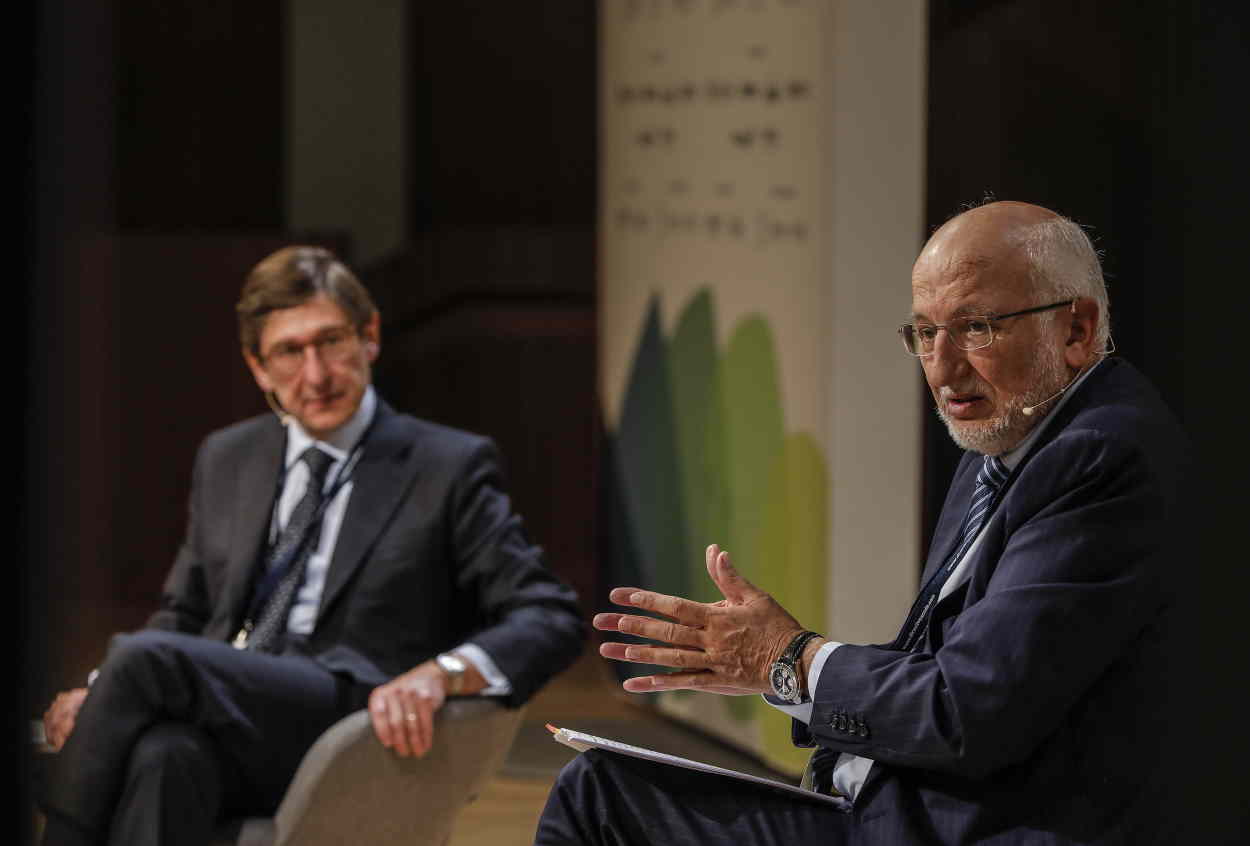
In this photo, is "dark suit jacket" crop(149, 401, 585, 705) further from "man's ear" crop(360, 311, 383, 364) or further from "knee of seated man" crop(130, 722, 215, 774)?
"knee of seated man" crop(130, 722, 215, 774)

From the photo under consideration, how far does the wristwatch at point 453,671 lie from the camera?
2.71m

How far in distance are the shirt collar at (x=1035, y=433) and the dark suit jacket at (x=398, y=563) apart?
3.45 feet

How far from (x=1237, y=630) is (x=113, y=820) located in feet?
5.50

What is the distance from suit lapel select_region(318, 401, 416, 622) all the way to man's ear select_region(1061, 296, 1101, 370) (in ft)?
4.55

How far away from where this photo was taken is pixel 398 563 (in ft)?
9.61

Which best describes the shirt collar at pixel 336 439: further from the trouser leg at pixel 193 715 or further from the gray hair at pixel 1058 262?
the gray hair at pixel 1058 262

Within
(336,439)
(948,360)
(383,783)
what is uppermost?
(948,360)

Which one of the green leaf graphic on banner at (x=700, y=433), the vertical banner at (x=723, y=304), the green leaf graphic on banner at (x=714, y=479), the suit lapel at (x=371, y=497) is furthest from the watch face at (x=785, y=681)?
the green leaf graphic on banner at (x=700, y=433)

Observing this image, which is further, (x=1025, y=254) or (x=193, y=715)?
(x=193, y=715)

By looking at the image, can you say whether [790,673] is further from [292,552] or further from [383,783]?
[292,552]

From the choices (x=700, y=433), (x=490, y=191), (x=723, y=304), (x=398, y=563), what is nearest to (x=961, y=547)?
(x=398, y=563)

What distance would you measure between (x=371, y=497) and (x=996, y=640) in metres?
1.49

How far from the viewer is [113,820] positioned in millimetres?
2512

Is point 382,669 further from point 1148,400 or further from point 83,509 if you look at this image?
point 83,509
